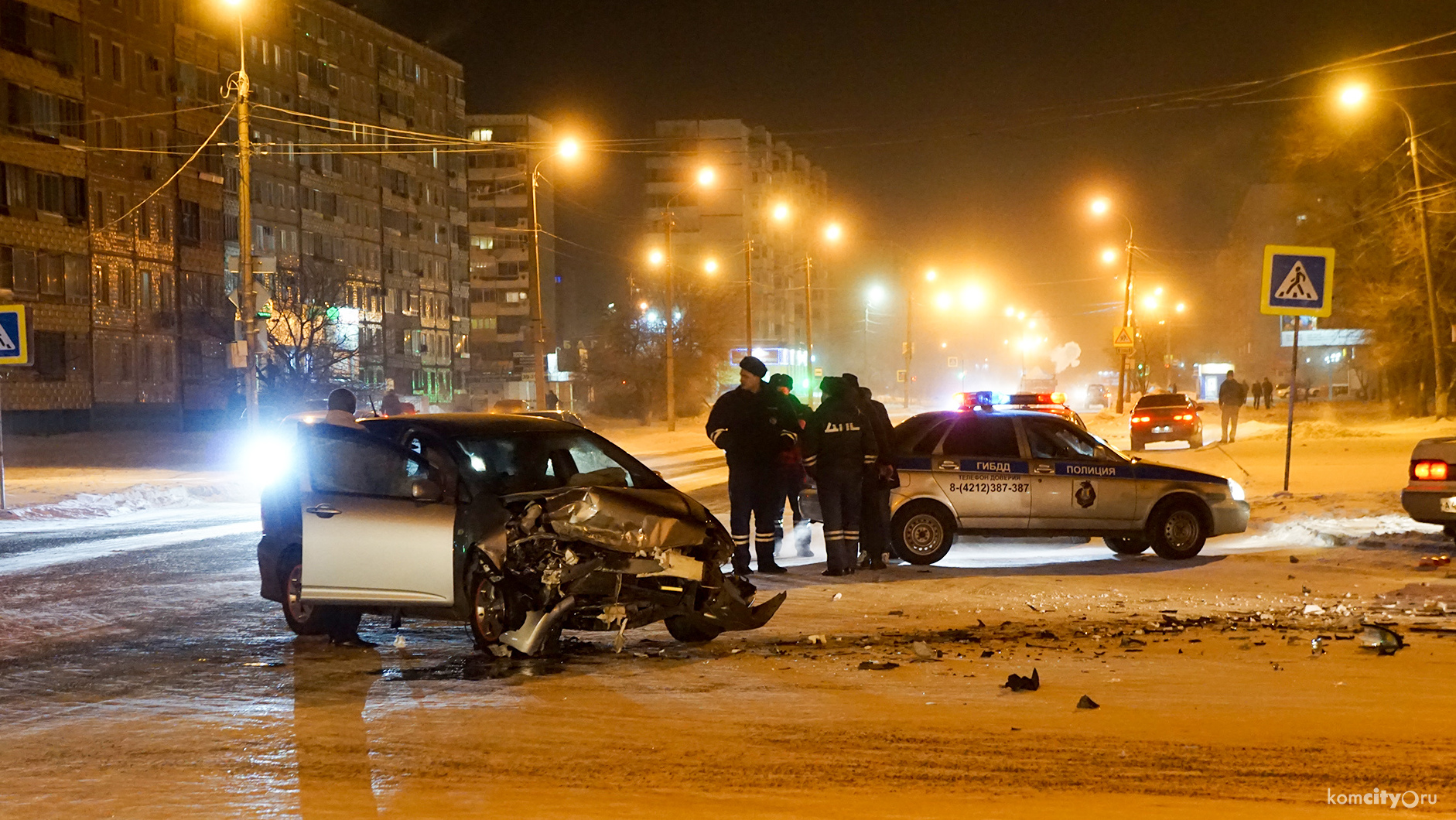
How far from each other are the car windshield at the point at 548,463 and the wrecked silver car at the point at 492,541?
0.01 m

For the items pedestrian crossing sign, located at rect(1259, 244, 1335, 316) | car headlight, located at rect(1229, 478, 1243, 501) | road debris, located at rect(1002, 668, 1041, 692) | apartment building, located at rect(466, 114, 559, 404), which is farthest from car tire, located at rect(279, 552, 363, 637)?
apartment building, located at rect(466, 114, 559, 404)

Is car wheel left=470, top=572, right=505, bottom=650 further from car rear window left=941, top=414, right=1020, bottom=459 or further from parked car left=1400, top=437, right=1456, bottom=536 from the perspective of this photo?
parked car left=1400, top=437, right=1456, bottom=536

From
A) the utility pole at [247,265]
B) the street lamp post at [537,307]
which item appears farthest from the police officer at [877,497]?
the street lamp post at [537,307]

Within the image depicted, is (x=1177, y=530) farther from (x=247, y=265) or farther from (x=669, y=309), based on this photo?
(x=669, y=309)

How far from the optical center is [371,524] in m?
9.01

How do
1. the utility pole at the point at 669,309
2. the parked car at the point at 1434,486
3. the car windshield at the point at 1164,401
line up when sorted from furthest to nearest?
the utility pole at the point at 669,309, the car windshield at the point at 1164,401, the parked car at the point at 1434,486

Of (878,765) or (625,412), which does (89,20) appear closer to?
(625,412)

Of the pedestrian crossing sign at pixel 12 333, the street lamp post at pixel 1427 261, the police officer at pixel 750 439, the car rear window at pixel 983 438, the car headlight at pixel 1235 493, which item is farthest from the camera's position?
the street lamp post at pixel 1427 261

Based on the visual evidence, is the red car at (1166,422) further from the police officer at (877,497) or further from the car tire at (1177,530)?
the police officer at (877,497)

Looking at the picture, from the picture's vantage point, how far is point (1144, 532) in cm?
1442

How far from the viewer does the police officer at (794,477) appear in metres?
13.5

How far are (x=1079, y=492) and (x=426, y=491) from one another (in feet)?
25.8

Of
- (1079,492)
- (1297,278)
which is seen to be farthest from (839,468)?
(1297,278)

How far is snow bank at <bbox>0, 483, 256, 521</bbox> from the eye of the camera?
22500mm
